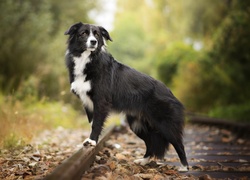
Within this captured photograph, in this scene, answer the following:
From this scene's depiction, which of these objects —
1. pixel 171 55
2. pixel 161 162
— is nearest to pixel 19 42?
pixel 161 162

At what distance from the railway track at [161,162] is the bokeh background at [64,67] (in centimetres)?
176

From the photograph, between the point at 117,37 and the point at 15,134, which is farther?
the point at 117,37

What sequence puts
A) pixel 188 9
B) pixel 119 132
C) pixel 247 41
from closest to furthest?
pixel 119 132 < pixel 247 41 < pixel 188 9

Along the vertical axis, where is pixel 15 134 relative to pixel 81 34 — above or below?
below

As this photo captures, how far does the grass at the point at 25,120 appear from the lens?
579 centimetres

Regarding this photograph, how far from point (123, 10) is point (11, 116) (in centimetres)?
4459

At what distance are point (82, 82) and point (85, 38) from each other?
1.98 feet

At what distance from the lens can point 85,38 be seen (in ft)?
16.1

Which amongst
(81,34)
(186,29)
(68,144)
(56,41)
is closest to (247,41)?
(56,41)

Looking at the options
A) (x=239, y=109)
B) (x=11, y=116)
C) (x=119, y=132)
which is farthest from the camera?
(x=239, y=109)

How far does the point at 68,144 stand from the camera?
6.73 meters

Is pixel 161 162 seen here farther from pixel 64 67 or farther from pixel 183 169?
pixel 64 67

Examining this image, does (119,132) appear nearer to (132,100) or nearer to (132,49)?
(132,100)

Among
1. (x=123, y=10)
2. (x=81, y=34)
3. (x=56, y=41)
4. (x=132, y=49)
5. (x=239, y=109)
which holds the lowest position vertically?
(x=81, y=34)
